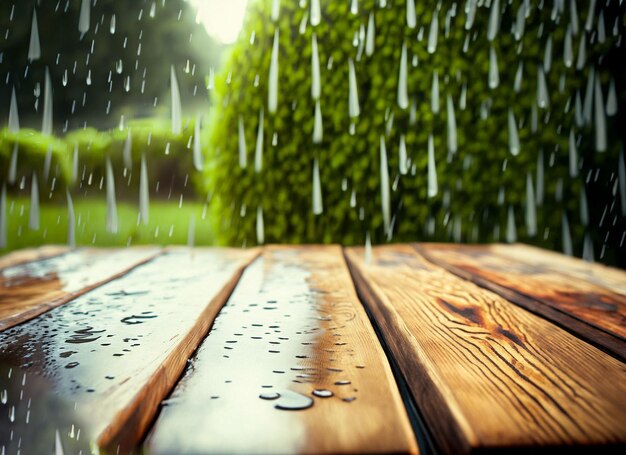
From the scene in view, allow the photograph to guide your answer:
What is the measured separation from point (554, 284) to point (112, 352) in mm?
973

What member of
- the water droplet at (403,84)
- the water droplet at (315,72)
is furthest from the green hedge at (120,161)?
the water droplet at (403,84)

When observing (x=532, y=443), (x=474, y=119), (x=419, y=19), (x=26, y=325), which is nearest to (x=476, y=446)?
(x=532, y=443)

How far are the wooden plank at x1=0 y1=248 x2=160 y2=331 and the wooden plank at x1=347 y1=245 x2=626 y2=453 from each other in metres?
0.62

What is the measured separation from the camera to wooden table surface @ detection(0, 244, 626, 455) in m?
0.43

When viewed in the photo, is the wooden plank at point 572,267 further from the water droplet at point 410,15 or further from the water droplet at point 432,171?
the water droplet at point 410,15

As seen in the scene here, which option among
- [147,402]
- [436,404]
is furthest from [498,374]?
[147,402]

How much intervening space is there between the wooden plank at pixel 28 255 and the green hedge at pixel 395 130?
82 centimetres

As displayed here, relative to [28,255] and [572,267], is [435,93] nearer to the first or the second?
[572,267]

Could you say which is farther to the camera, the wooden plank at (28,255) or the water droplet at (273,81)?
the water droplet at (273,81)

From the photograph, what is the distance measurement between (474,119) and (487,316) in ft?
4.70

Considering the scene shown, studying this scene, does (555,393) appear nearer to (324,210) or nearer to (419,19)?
(324,210)

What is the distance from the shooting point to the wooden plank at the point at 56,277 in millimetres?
864

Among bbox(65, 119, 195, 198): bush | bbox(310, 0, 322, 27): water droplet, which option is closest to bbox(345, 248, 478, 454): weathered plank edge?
bbox(310, 0, 322, 27): water droplet

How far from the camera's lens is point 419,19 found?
6.63ft
